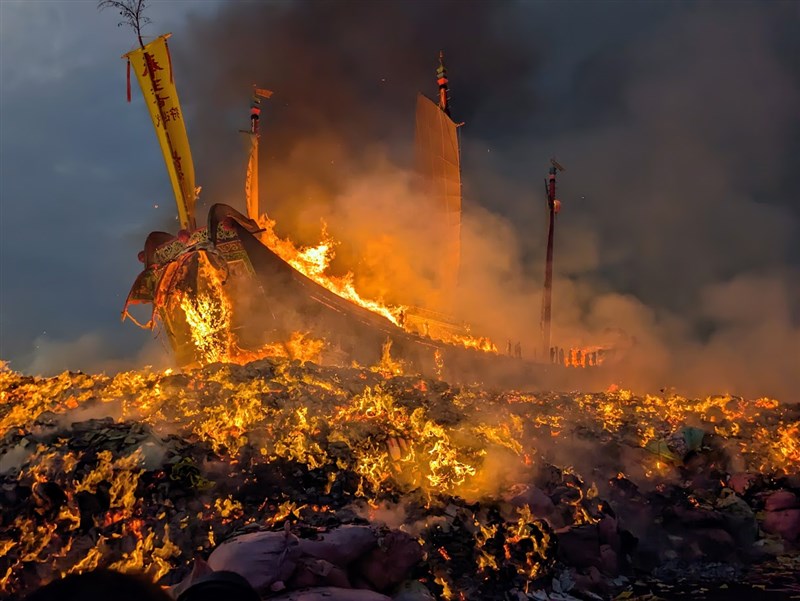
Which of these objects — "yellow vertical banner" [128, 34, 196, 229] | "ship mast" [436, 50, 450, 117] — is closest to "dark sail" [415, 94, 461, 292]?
"ship mast" [436, 50, 450, 117]

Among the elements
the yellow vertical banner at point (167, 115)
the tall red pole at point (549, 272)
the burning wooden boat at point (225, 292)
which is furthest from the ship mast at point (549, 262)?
the yellow vertical banner at point (167, 115)

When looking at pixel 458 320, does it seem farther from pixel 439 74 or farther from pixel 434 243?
pixel 439 74

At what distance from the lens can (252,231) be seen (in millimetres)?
21719

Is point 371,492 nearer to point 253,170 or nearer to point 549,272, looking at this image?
point 253,170

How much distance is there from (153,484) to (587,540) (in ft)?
23.7

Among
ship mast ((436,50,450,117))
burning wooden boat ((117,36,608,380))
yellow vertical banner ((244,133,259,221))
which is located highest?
ship mast ((436,50,450,117))

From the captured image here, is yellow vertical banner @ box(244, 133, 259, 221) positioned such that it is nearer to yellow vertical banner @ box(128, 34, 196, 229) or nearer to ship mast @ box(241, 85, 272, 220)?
ship mast @ box(241, 85, 272, 220)

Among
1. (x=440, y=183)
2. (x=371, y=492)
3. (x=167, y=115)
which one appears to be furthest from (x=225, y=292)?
(x=440, y=183)

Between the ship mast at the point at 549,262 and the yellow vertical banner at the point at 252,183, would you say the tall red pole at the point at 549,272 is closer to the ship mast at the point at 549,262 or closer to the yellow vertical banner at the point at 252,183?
the ship mast at the point at 549,262

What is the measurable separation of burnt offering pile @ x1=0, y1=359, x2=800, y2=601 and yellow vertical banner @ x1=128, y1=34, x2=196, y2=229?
32.4ft

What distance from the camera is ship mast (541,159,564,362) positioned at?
38.3m

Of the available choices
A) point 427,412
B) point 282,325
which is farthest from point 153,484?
point 282,325

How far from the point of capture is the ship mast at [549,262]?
1507 inches

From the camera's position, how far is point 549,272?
128ft
